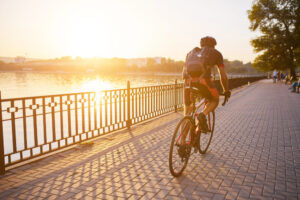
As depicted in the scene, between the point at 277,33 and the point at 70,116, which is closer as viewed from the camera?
the point at 70,116

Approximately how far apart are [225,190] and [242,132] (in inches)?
153

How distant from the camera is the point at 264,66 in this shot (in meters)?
46.6

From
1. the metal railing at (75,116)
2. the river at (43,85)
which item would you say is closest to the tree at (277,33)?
the river at (43,85)

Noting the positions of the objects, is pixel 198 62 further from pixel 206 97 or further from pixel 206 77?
pixel 206 97

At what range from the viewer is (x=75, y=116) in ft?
18.6

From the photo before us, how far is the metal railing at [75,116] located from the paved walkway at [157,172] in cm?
33

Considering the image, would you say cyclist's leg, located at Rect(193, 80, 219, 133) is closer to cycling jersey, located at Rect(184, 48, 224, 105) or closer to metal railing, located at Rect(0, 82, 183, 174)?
cycling jersey, located at Rect(184, 48, 224, 105)

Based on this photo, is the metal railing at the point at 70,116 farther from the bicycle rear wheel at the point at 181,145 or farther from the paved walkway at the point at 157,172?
→ the bicycle rear wheel at the point at 181,145

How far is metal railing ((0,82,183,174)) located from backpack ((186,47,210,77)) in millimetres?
2612

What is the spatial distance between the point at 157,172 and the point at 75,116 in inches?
93.5

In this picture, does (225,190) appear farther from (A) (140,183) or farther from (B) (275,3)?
(B) (275,3)

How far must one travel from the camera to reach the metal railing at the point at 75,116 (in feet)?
14.9

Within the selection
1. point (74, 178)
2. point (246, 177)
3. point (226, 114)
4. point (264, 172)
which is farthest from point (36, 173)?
point (226, 114)

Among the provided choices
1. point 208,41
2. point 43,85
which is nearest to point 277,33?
point 43,85
